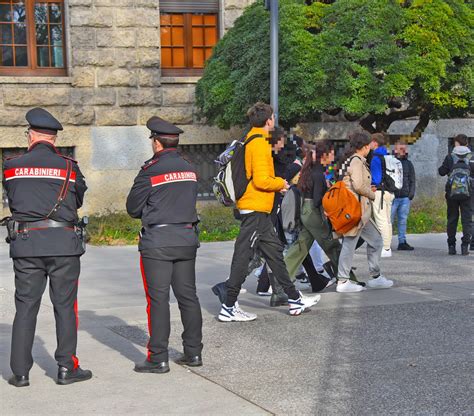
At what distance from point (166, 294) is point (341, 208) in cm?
352

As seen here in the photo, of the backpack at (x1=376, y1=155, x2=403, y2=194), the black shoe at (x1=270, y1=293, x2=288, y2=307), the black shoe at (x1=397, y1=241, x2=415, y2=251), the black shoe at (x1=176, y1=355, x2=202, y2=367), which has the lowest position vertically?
the black shoe at (x1=397, y1=241, x2=415, y2=251)

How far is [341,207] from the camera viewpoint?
32.5ft

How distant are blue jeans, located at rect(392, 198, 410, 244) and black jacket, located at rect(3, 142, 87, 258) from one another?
8035 mm

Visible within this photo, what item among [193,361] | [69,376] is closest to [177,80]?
[193,361]

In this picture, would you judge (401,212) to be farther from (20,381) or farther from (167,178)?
(20,381)

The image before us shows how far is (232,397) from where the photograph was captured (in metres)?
6.13

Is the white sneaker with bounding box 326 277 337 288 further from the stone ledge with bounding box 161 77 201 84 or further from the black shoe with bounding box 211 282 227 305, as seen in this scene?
the stone ledge with bounding box 161 77 201 84

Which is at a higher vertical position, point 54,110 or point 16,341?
point 54,110

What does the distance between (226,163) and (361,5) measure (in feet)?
26.0

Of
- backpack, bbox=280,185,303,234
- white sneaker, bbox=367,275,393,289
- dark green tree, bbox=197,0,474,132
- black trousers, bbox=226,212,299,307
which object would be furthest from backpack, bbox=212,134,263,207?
dark green tree, bbox=197,0,474,132

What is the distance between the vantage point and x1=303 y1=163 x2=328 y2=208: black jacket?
32.5 ft

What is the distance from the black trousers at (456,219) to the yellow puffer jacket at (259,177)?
538 cm

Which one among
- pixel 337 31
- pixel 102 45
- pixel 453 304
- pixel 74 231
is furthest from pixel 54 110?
pixel 74 231

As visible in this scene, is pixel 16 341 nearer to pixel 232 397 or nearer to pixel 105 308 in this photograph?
pixel 232 397
